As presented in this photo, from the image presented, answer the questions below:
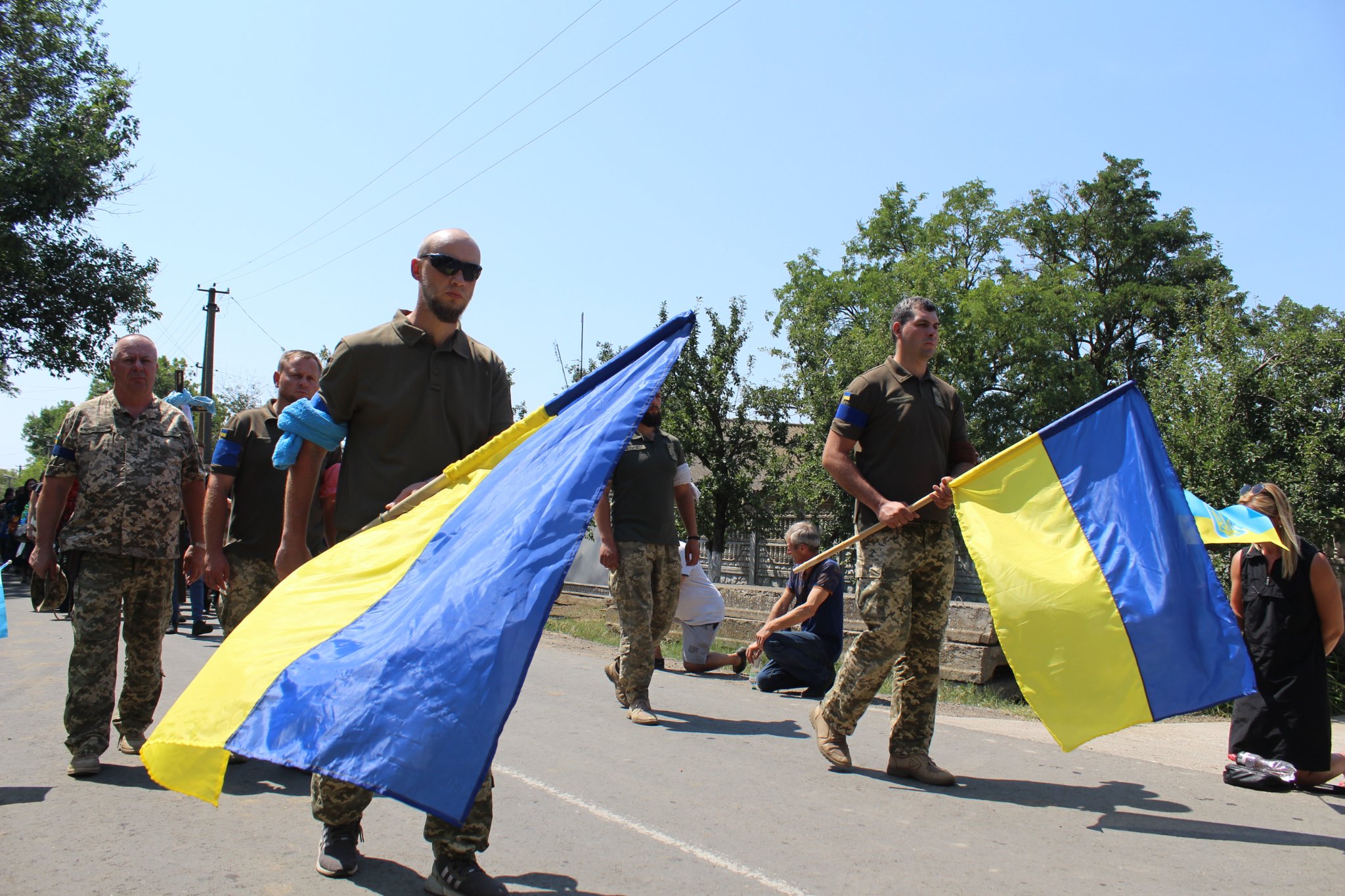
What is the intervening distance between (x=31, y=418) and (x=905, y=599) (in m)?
166

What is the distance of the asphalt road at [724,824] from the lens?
3.72 m

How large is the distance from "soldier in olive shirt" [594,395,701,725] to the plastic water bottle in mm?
3675

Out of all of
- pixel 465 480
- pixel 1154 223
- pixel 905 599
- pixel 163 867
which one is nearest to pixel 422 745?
pixel 465 480

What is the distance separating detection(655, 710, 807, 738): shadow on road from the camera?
22.1 feet

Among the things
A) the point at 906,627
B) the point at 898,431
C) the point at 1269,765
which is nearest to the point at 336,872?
the point at 906,627

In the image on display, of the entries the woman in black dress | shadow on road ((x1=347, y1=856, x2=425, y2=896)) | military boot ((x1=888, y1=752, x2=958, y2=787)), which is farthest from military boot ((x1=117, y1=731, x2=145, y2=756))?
the woman in black dress

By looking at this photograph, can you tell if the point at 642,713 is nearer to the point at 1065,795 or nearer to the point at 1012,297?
the point at 1065,795

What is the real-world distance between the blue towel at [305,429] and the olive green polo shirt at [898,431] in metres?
2.68

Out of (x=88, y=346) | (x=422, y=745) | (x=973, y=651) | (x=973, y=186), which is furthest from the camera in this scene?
(x=973, y=186)

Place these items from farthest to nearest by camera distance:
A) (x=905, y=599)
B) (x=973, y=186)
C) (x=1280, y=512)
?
(x=973, y=186)
(x=1280, y=512)
(x=905, y=599)

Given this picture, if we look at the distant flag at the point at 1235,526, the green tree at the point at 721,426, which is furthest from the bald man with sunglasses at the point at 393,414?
the green tree at the point at 721,426

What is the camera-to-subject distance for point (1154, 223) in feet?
163

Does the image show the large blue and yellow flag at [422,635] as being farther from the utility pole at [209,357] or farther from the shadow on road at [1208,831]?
the utility pole at [209,357]

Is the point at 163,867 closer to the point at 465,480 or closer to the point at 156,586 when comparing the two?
the point at 465,480
